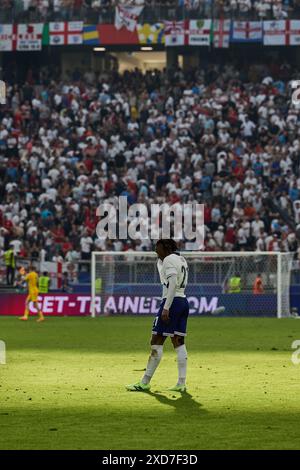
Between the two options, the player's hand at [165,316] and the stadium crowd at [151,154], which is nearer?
the player's hand at [165,316]

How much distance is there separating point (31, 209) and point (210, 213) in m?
6.73

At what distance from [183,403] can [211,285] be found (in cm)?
2071

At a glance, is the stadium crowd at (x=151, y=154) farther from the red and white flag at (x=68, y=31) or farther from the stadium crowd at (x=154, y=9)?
the stadium crowd at (x=154, y=9)

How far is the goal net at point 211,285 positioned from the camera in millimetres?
35594

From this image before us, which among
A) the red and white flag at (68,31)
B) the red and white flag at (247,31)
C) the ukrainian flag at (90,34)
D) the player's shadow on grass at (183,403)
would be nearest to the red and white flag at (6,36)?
the red and white flag at (68,31)

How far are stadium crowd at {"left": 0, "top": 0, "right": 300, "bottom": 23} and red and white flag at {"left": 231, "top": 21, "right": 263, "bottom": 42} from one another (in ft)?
0.94

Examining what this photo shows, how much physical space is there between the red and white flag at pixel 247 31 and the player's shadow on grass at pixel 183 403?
1454 inches

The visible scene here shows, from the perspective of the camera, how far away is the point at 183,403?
1509cm

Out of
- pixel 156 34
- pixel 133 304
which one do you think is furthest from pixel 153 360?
pixel 156 34

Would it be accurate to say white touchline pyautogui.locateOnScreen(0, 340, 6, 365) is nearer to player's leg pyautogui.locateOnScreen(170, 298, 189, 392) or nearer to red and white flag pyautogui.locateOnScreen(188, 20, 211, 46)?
player's leg pyautogui.locateOnScreen(170, 298, 189, 392)

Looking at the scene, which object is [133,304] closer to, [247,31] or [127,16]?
[247,31]

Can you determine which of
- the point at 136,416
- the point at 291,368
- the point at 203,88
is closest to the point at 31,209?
the point at 203,88
